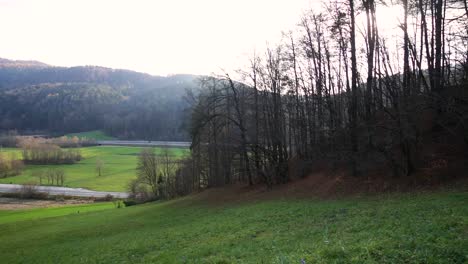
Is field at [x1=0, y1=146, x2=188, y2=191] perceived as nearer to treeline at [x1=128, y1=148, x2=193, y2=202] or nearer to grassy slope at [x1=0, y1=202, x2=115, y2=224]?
treeline at [x1=128, y1=148, x2=193, y2=202]

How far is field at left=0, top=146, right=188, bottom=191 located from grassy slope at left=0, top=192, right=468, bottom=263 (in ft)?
180

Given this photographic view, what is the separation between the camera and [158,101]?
562ft

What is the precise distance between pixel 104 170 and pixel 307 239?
347 feet

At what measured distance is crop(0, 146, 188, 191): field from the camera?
91.1 m

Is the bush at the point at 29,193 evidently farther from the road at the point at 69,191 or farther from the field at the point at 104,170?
the field at the point at 104,170

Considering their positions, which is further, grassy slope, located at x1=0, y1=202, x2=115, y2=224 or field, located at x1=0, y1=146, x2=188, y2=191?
field, located at x1=0, y1=146, x2=188, y2=191

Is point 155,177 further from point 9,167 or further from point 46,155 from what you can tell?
point 46,155

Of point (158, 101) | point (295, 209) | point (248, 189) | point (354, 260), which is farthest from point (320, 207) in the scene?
point (158, 101)

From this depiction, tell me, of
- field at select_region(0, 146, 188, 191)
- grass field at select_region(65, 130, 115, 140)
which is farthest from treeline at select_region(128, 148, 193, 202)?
grass field at select_region(65, 130, 115, 140)

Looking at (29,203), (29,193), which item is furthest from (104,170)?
(29,203)

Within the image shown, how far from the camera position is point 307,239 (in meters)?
11.1

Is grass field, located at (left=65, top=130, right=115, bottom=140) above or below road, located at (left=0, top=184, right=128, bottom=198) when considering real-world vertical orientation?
above

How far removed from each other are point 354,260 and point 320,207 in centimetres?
1182

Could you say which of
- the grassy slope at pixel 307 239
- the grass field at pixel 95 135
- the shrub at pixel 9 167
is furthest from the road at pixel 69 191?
the grass field at pixel 95 135
